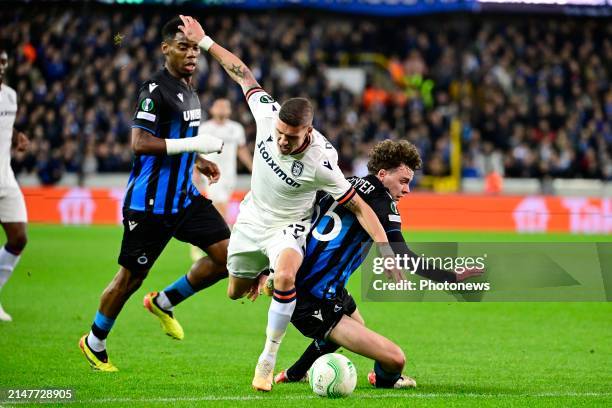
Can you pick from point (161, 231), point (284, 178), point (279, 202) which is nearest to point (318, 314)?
point (279, 202)

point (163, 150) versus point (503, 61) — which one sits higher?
point (503, 61)

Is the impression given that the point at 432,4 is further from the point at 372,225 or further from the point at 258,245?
the point at 372,225

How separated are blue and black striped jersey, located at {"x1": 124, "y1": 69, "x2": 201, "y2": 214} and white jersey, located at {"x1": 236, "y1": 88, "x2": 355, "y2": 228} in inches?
24.2

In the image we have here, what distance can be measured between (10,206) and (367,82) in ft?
67.8

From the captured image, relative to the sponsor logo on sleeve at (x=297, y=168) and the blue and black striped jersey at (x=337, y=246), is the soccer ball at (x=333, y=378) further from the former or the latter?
the sponsor logo on sleeve at (x=297, y=168)

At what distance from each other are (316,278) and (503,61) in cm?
2401

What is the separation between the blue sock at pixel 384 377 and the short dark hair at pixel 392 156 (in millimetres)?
1327

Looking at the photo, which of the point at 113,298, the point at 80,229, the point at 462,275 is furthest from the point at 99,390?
the point at 80,229

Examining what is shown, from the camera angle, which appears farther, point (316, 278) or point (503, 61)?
point (503, 61)

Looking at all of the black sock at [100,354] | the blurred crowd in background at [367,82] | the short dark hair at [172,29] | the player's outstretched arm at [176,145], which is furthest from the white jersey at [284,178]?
the blurred crowd in background at [367,82]

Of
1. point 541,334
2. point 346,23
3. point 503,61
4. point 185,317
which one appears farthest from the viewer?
point 346,23

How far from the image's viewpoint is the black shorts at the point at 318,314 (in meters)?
6.71

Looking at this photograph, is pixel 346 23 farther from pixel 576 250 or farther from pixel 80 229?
pixel 576 250

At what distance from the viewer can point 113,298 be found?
7484 millimetres
